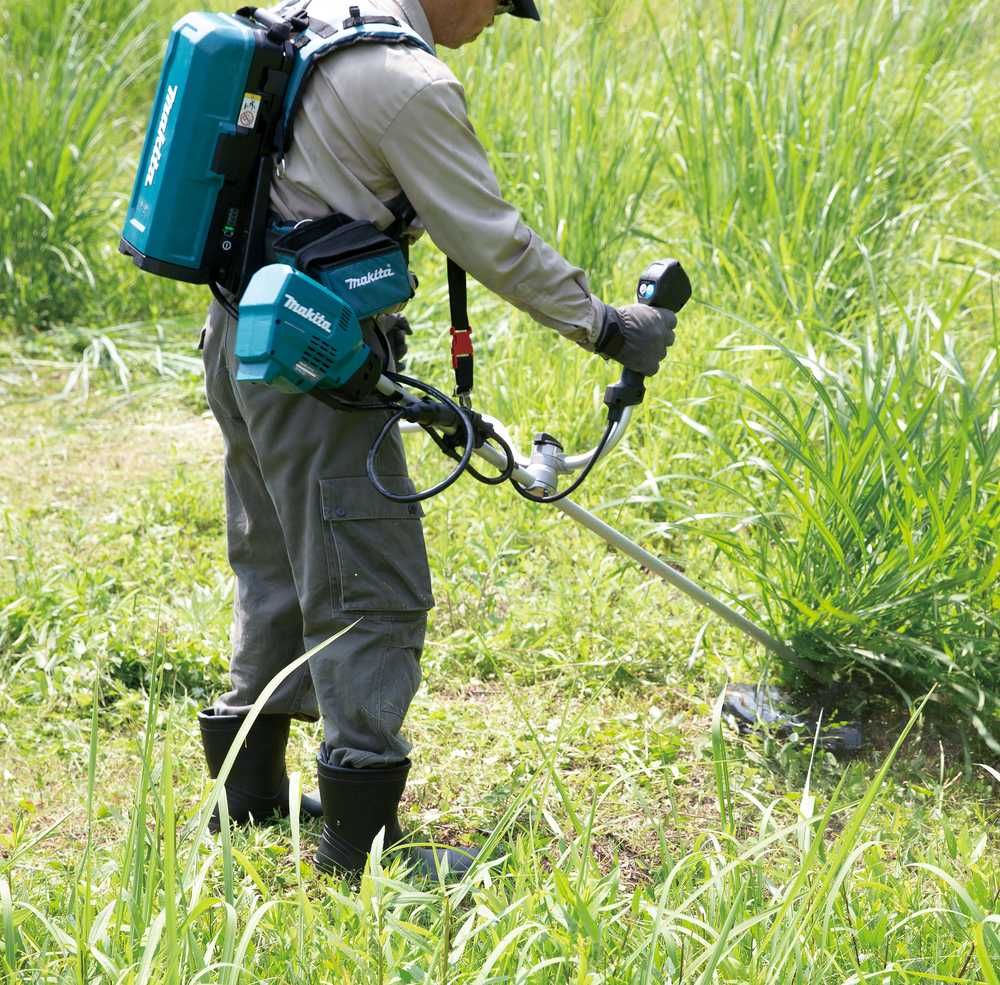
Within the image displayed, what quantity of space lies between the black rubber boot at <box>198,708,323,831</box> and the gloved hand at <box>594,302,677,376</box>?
3.49 ft

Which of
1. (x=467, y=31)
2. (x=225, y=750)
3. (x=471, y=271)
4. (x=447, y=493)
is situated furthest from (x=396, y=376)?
(x=447, y=493)

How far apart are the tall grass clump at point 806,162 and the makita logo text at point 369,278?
6.78 ft

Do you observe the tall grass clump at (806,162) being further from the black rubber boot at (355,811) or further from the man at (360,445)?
the black rubber boot at (355,811)

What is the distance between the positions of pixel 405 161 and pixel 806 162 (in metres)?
2.78

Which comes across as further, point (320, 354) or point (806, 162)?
point (806, 162)

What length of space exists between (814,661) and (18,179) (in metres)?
4.04

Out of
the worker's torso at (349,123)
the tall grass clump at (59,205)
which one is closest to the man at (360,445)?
the worker's torso at (349,123)

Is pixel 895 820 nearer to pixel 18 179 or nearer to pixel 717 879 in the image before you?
pixel 717 879

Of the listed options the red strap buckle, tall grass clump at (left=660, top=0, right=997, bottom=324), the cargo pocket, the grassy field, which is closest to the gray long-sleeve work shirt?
the red strap buckle

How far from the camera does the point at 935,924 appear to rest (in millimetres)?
2213

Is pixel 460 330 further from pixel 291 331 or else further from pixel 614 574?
pixel 614 574

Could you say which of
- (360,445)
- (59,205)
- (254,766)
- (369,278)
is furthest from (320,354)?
(59,205)

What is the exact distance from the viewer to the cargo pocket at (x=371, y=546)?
248 centimetres

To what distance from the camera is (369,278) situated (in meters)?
2.32
